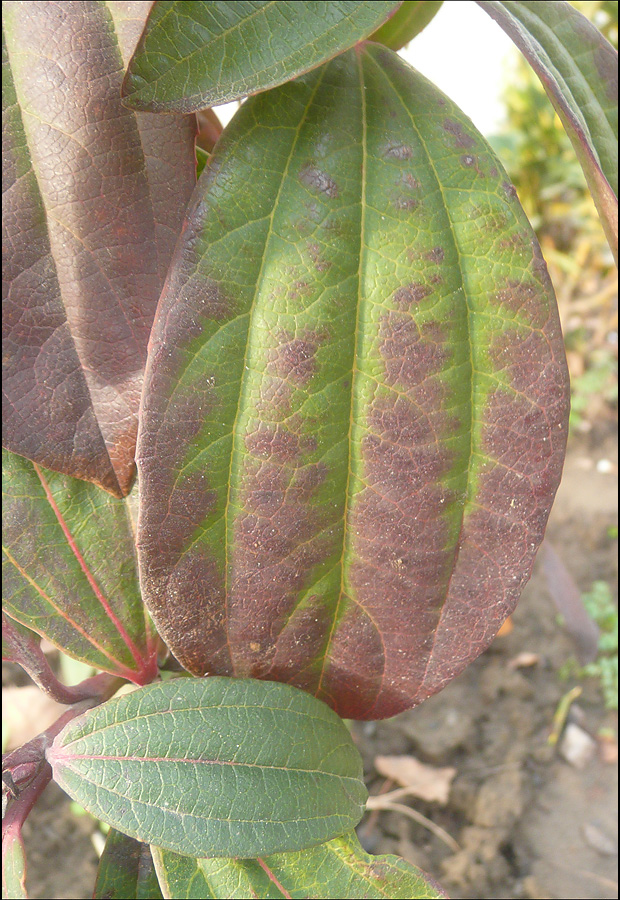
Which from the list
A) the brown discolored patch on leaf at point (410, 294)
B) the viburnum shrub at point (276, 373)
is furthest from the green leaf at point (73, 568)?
the brown discolored patch on leaf at point (410, 294)

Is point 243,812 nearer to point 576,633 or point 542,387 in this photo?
point 542,387

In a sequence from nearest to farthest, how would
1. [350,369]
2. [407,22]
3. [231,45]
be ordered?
[231,45]
[350,369]
[407,22]

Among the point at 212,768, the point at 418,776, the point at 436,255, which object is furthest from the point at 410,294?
the point at 418,776

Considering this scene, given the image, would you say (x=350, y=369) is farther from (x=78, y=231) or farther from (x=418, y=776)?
(x=418, y=776)

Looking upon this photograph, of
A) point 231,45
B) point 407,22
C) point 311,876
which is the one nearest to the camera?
point 231,45

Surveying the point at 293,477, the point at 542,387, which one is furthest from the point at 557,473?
the point at 293,477

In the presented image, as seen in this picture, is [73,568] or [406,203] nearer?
[406,203]

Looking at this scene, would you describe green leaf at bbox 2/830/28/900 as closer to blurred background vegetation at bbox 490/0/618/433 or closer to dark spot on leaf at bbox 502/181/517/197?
dark spot on leaf at bbox 502/181/517/197
